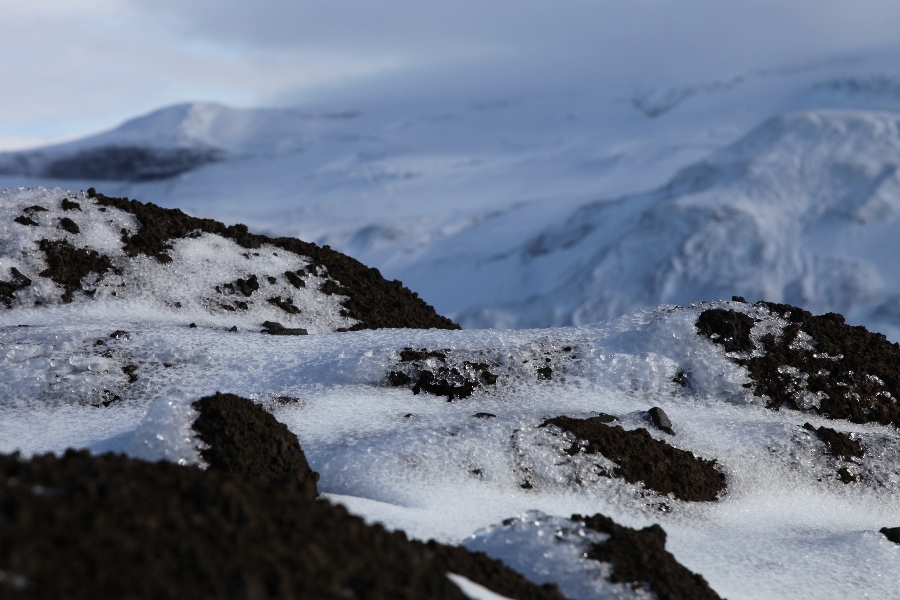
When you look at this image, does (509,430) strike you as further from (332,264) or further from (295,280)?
(332,264)

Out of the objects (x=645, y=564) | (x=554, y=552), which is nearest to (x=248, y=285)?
(x=554, y=552)

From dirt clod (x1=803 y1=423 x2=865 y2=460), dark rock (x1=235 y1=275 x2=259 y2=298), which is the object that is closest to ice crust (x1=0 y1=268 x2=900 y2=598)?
dirt clod (x1=803 y1=423 x2=865 y2=460)

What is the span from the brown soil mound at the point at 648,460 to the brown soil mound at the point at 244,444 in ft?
11.8

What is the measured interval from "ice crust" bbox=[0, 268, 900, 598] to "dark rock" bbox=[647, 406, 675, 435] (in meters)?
0.14

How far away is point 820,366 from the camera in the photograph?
13414mm

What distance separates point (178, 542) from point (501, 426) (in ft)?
22.0

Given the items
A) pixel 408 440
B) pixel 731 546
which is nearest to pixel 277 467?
pixel 408 440

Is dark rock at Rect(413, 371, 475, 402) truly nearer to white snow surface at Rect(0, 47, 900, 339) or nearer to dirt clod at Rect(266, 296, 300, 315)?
dirt clod at Rect(266, 296, 300, 315)

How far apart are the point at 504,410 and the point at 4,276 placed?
11103 millimetres

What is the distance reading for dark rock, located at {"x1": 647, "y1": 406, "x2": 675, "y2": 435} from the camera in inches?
450

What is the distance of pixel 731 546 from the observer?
9.27 meters

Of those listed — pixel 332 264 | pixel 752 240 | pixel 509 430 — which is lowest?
pixel 752 240

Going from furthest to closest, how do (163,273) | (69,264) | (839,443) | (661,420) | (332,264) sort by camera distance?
Answer: (332,264)
(163,273)
(69,264)
(839,443)
(661,420)

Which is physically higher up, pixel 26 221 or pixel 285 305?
pixel 26 221
